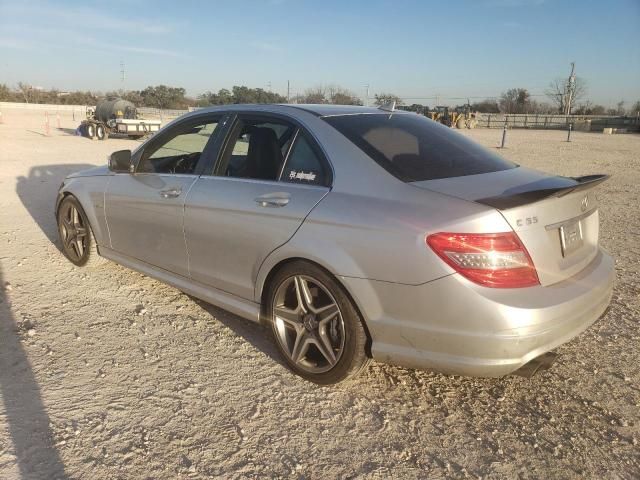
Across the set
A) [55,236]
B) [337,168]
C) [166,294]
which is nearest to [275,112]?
[337,168]

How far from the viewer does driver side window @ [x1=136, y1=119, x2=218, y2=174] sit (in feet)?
12.7

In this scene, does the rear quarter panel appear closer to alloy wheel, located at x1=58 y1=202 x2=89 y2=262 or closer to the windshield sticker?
the windshield sticker

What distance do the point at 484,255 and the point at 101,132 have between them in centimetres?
2593

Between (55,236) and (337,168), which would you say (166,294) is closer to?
(337,168)

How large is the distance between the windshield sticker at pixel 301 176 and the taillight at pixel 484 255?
94 centimetres

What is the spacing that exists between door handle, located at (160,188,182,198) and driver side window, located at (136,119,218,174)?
0.59 ft

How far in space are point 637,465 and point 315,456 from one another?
1.51 m

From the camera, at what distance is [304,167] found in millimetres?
3109

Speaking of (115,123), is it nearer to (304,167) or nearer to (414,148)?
(304,167)

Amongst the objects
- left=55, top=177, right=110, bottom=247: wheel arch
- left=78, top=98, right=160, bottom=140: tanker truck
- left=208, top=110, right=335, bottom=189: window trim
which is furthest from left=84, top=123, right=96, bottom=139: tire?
left=208, top=110, right=335, bottom=189: window trim

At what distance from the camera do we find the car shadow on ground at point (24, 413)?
7.61 ft

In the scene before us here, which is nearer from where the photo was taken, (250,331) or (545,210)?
(545,210)

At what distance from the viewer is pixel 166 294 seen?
4453mm

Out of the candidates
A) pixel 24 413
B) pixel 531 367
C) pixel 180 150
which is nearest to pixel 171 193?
pixel 180 150
